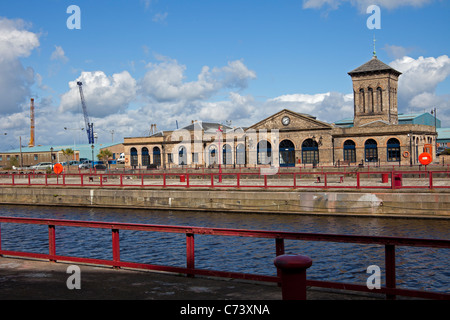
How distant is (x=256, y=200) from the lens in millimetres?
23812

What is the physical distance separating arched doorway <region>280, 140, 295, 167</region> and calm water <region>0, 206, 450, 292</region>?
3548 centimetres

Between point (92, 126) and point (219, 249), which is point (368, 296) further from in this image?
point (92, 126)

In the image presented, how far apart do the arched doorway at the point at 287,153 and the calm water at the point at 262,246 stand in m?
35.5

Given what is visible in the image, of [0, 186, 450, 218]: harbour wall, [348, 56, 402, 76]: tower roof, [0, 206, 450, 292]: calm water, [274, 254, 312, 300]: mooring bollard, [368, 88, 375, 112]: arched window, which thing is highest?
[348, 56, 402, 76]: tower roof

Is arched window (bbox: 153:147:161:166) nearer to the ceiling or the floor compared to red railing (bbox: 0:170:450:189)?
nearer to the ceiling

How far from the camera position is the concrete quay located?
649cm

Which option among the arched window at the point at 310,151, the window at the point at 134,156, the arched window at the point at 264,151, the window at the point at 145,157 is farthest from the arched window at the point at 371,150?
the window at the point at 134,156

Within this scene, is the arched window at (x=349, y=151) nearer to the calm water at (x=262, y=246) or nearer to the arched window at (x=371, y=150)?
the arched window at (x=371, y=150)

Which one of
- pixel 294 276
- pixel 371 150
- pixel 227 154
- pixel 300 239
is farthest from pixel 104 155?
pixel 294 276

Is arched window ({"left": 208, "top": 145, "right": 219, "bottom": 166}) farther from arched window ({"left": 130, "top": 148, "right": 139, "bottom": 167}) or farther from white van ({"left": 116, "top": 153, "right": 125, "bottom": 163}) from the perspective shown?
white van ({"left": 116, "top": 153, "right": 125, "bottom": 163})

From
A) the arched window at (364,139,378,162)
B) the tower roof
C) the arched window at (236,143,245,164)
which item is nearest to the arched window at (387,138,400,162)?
the arched window at (364,139,378,162)

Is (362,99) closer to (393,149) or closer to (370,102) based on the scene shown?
(370,102)
